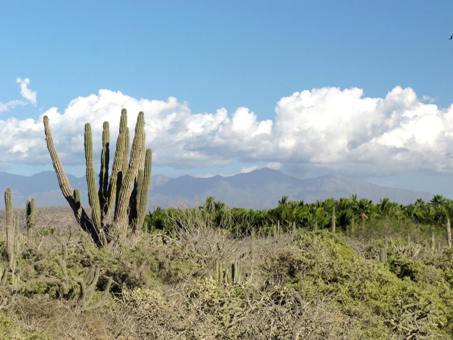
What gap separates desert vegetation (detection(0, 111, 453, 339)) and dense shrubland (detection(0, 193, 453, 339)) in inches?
0.8

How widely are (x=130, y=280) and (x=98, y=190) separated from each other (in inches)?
234

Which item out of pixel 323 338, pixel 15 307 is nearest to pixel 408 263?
pixel 323 338

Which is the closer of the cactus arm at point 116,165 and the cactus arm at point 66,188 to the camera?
the cactus arm at point 116,165

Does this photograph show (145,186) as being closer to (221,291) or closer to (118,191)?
(118,191)

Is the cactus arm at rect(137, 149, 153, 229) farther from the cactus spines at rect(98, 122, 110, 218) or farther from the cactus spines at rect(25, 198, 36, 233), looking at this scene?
the cactus spines at rect(25, 198, 36, 233)

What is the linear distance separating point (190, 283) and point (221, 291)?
67.2 inches

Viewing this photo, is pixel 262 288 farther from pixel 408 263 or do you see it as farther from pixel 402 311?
pixel 408 263

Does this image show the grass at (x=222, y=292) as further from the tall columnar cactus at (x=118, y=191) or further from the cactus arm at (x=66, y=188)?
the cactus arm at (x=66, y=188)

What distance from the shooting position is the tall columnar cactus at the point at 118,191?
17.4m

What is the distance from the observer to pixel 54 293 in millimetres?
11328

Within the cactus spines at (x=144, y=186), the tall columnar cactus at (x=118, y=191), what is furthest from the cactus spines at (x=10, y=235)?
the cactus spines at (x=144, y=186)

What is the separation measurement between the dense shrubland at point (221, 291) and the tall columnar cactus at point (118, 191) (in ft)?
4.82

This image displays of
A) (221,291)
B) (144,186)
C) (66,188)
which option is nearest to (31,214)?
(66,188)

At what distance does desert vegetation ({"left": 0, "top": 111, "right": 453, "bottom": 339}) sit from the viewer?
28.0ft
